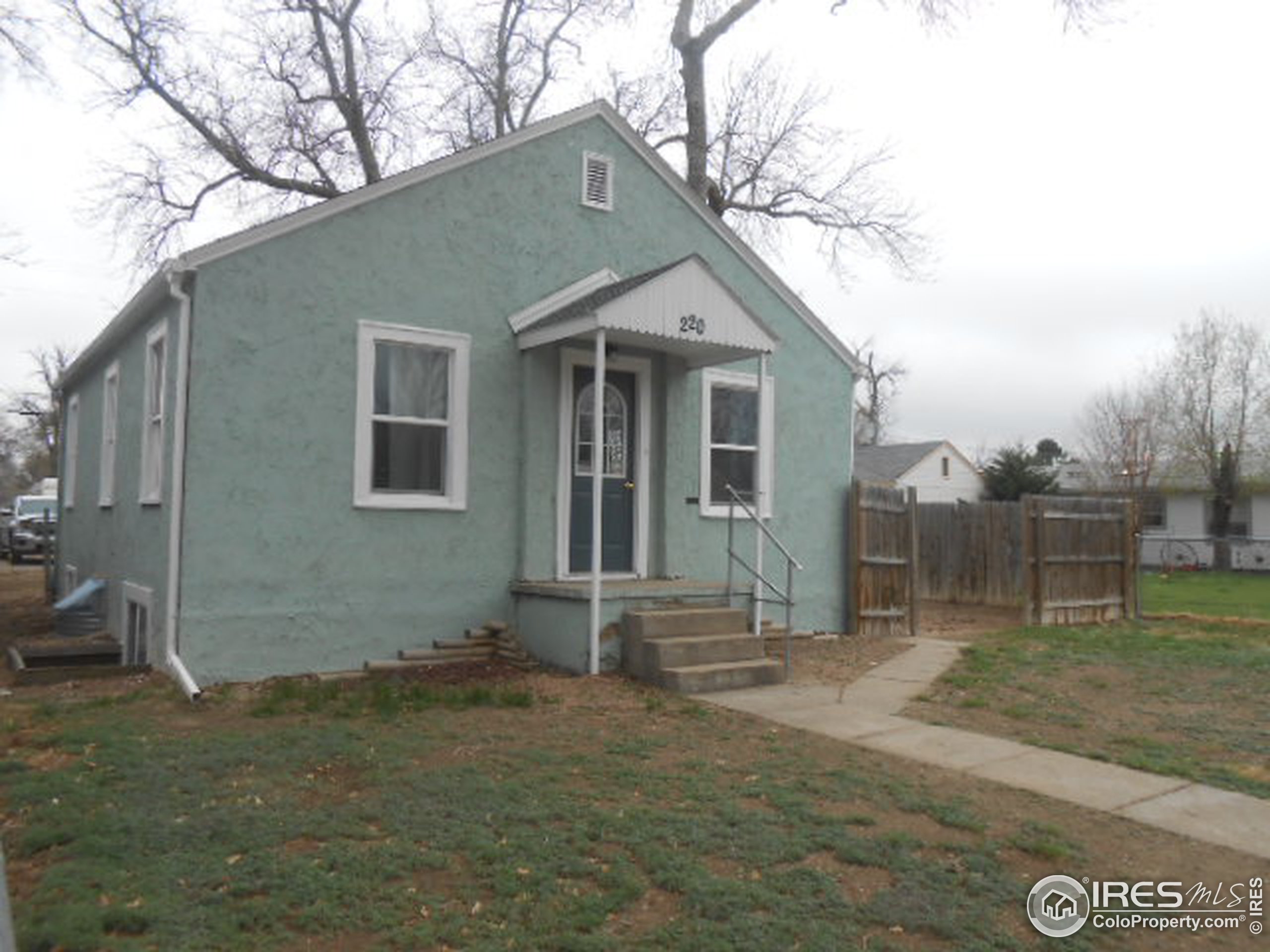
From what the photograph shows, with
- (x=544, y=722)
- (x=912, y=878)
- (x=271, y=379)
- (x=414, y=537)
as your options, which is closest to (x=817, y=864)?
(x=912, y=878)

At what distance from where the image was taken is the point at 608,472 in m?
9.79

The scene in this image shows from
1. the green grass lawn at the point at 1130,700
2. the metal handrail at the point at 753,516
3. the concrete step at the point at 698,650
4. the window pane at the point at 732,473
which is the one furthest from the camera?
the window pane at the point at 732,473

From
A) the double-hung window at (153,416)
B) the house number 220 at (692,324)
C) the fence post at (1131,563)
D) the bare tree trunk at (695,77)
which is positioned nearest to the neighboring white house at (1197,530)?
the fence post at (1131,563)

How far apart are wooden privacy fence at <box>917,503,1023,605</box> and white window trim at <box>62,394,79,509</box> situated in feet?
42.7

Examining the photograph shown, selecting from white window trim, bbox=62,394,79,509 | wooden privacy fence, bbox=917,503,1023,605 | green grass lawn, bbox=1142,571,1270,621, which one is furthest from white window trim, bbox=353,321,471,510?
green grass lawn, bbox=1142,571,1270,621

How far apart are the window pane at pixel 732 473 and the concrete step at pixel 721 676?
103 inches

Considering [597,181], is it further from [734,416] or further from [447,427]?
[447,427]

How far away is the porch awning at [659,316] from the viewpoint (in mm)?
8430

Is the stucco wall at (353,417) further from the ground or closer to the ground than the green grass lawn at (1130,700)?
further from the ground

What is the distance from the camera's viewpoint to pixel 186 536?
761cm

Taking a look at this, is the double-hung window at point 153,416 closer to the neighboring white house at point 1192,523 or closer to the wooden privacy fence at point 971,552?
the wooden privacy fence at point 971,552

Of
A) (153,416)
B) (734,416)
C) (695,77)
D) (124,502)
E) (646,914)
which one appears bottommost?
(646,914)

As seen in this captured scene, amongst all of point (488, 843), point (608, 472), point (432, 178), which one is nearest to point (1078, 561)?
point (608, 472)

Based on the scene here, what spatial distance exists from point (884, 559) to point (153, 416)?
8451mm
